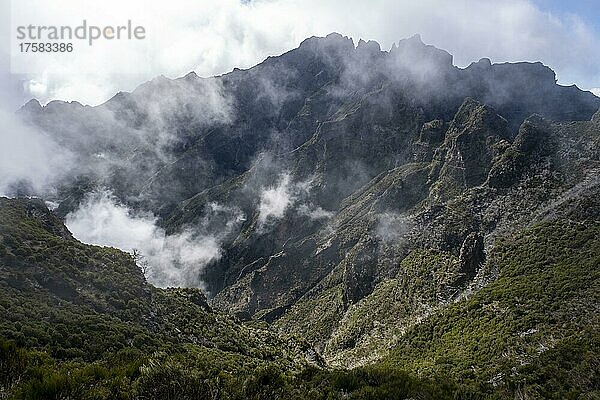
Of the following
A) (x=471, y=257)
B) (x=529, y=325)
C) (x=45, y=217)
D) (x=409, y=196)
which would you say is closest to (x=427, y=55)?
(x=409, y=196)

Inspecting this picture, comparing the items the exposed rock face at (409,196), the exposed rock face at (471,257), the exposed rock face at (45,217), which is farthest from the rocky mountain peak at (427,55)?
the exposed rock face at (45,217)

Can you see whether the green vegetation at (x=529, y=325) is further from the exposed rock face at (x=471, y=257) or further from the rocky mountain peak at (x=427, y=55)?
the rocky mountain peak at (x=427, y=55)

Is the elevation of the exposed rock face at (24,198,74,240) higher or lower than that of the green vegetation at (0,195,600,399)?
higher

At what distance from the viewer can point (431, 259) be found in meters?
Result: 99.6

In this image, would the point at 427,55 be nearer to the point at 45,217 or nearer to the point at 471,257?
the point at 471,257

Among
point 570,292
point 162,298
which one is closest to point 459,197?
point 570,292

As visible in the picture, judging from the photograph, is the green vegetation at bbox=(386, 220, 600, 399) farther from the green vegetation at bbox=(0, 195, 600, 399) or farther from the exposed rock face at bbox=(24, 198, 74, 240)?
the exposed rock face at bbox=(24, 198, 74, 240)

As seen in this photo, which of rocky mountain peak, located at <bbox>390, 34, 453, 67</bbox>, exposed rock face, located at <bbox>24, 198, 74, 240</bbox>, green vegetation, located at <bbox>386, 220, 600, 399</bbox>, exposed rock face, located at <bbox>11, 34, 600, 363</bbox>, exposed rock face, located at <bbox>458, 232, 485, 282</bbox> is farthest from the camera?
rocky mountain peak, located at <bbox>390, 34, 453, 67</bbox>

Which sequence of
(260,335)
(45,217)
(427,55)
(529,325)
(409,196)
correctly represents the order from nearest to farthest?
(45,217) < (529,325) < (260,335) < (409,196) < (427,55)

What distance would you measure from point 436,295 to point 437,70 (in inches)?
4704

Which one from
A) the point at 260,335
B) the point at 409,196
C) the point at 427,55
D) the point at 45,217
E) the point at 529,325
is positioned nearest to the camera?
the point at 45,217

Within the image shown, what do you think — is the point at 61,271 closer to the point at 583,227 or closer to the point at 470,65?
the point at 583,227

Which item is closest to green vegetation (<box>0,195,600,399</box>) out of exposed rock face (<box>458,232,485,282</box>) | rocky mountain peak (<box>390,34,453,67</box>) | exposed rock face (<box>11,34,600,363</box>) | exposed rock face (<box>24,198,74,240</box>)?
exposed rock face (<box>24,198,74,240</box>)

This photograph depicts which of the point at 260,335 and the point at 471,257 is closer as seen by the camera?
the point at 260,335
